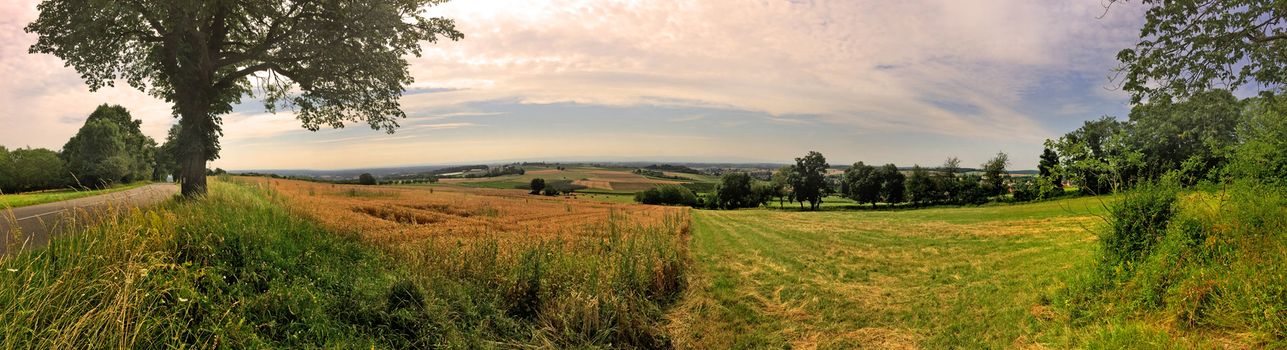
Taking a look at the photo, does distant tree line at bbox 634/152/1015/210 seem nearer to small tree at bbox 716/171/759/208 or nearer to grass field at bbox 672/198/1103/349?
small tree at bbox 716/171/759/208

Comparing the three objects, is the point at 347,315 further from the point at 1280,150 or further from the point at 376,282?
the point at 1280,150

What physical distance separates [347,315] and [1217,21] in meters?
19.5

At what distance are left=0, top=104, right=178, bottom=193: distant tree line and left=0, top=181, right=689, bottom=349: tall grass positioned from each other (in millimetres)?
34160

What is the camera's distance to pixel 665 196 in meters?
47.5

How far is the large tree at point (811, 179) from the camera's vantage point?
7394 centimetres

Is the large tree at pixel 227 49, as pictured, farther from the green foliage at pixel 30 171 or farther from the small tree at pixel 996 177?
the small tree at pixel 996 177

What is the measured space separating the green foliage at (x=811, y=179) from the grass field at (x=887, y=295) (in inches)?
2392

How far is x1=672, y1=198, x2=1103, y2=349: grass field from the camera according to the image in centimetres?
681

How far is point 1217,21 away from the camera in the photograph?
430 inches

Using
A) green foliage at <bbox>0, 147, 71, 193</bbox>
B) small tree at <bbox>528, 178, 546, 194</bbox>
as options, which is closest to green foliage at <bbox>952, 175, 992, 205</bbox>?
small tree at <bbox>528, 178, 546, 194</bbox>

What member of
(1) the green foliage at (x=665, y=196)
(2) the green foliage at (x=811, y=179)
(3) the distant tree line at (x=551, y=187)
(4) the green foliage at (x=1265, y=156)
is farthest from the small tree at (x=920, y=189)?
(4) the green foliage at (x=1265, y=156)

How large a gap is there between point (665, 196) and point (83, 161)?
51.1 m

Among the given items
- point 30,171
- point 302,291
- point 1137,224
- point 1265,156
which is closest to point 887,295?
point 1137,224

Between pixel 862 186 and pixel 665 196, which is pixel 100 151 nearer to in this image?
pixel 665 196
